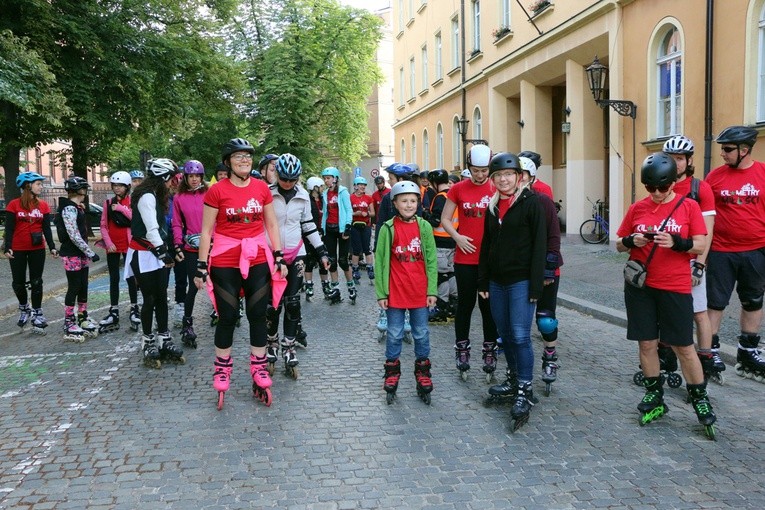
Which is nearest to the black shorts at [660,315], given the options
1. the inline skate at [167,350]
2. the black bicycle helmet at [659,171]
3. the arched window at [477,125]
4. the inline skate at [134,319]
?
the black bicycle helmet at [659,171]

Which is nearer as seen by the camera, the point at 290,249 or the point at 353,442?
the point at 353,442

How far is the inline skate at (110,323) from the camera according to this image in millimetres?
8250

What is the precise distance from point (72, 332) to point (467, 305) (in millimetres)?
4763

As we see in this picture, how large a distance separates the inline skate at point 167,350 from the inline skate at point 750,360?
16.6 feet

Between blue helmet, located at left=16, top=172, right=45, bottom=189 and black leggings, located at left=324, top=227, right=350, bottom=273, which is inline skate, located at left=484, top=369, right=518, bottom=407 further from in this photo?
blue helmet, located at left=16, top=172, right=45, bottom=189

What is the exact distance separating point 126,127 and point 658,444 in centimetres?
1753

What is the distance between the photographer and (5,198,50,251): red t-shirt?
847cm

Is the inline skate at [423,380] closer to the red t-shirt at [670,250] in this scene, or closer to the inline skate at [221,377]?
the inline skate at [221,377]

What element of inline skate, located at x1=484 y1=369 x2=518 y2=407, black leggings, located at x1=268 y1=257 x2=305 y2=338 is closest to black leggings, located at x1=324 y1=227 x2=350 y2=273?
black leggings, located at x1=268 y1=257 x2=305 y2=338

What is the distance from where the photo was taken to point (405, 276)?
538 cm

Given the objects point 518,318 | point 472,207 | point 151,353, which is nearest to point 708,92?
point 472,207

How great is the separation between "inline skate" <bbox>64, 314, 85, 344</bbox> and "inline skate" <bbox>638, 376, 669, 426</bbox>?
19.7ft

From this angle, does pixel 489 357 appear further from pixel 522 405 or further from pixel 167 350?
pixel 167 350

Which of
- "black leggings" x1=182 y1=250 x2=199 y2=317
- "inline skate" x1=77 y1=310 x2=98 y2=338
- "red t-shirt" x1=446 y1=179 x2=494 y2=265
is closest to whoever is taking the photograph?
"red t-shirt" x1=446 y1=179 x2=494 y2=265
